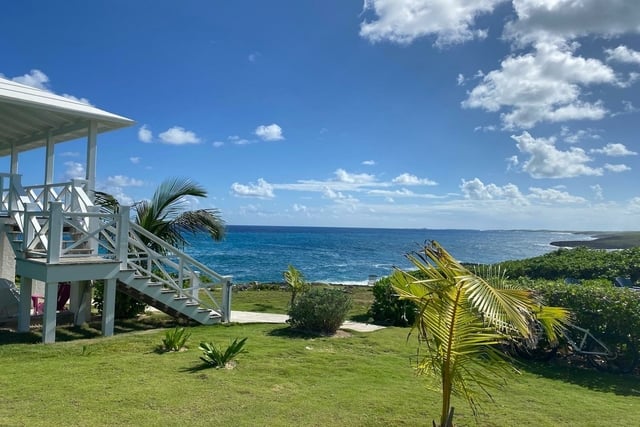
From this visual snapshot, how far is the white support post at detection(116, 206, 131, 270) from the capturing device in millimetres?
9727

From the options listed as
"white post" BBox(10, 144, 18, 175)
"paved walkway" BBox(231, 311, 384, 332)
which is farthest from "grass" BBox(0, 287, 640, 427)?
"white post" BBox(10, 144, 18, 175)

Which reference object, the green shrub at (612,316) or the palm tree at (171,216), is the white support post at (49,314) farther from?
the green shrub at (612,316)

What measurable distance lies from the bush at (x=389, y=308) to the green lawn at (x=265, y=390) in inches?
123

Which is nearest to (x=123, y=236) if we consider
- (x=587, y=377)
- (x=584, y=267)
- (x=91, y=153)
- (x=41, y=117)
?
(x=91, y=153)

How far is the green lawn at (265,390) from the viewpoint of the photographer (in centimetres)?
528

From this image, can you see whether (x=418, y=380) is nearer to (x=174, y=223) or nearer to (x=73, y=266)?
(x=73, y=266)

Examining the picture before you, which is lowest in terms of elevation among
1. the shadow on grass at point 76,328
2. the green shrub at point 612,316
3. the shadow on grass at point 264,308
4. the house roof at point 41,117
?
the shadow on grass at point 264,308

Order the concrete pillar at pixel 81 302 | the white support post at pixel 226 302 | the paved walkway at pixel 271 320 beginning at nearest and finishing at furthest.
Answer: the concrete pillar at pixel 81 302 → the paved walkway at pixel 271 320 → the white support post at pixel 226 302

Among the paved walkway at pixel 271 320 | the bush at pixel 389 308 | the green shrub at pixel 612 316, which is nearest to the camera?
the green shrub at pixel 612 316

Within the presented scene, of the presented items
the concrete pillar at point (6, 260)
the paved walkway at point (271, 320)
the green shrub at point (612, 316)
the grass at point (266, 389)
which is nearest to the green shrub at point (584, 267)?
the paved walkway at point (271, 320)

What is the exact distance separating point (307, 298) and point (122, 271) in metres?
3.78

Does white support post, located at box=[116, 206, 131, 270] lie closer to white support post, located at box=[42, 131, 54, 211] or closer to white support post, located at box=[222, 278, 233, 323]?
white support post, located at box=[222, 278, 233, 323]

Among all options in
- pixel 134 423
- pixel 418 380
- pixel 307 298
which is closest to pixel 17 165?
pixel 307 298

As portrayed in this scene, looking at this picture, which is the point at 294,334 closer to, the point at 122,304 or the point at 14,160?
the point at 122,304
